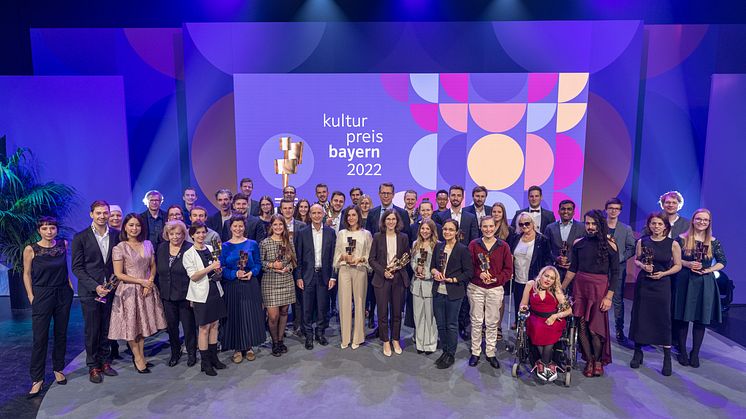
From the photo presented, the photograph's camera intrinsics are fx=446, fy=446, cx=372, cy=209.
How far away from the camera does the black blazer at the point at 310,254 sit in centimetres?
473

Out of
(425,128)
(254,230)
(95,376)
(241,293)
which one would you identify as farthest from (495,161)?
(95,376)

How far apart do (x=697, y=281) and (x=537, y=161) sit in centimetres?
303

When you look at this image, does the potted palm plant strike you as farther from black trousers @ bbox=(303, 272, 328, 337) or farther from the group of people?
black trousers @ bbox=(303, 272, 328, 337)

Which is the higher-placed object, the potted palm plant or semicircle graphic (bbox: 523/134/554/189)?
semicircle graphic (bbox: 523/134/554/189)

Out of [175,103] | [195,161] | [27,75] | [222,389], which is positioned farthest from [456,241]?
[27,75]

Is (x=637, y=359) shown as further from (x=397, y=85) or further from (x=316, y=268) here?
(x=397, y=85)

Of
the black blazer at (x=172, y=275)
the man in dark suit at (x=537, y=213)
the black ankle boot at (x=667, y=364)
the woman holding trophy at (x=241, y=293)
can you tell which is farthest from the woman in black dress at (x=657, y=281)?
the black blazer at (x=172, y=275)

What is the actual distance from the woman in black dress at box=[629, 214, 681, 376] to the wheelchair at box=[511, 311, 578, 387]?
0.76 metres

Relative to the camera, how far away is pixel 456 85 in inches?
273

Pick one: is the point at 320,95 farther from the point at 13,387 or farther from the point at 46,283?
the point at 13,387

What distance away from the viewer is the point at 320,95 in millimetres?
6996

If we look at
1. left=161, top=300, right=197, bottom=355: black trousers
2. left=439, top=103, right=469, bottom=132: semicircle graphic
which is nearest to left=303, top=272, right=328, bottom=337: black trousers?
left=161, top=300, right=197, bottom=355: black trousers

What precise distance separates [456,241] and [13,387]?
4.39 meters

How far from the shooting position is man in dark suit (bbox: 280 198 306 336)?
4859mm
